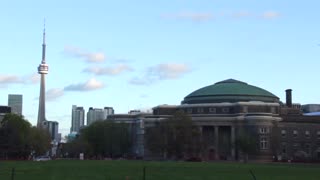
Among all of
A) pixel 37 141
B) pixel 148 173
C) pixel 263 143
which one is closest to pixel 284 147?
pixel 263 143

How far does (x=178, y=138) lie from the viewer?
171000 millimetres

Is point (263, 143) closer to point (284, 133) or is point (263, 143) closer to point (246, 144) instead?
point (284, 133)

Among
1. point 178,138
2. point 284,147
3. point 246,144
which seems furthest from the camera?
point 284,147

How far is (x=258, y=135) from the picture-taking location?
188375 millimetres

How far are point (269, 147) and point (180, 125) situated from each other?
33195mm

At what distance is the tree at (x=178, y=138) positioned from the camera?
171m

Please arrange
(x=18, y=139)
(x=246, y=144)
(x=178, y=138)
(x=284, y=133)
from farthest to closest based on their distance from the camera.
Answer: (x=284, y=133), (x=18, y=139), (x=178, y=138), (x=246, y=144)

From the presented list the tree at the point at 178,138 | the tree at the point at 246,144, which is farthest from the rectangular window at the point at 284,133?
the tree at the point at 178,138

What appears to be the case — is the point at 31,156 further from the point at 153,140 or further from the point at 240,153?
the point at 240,153

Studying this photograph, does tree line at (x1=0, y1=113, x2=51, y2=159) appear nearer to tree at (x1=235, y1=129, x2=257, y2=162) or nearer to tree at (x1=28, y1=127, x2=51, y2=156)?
→ tree at (x1=28, y1=127, x2=51, y2=156)

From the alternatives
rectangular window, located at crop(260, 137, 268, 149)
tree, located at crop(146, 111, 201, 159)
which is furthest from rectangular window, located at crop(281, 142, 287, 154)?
tree, located at crop(146, 111, 201, 159)

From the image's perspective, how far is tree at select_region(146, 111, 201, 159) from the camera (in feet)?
562

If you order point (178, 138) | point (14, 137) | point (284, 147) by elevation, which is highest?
point (14, 137)

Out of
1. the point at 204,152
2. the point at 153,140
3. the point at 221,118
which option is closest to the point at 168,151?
the point at 153,140
